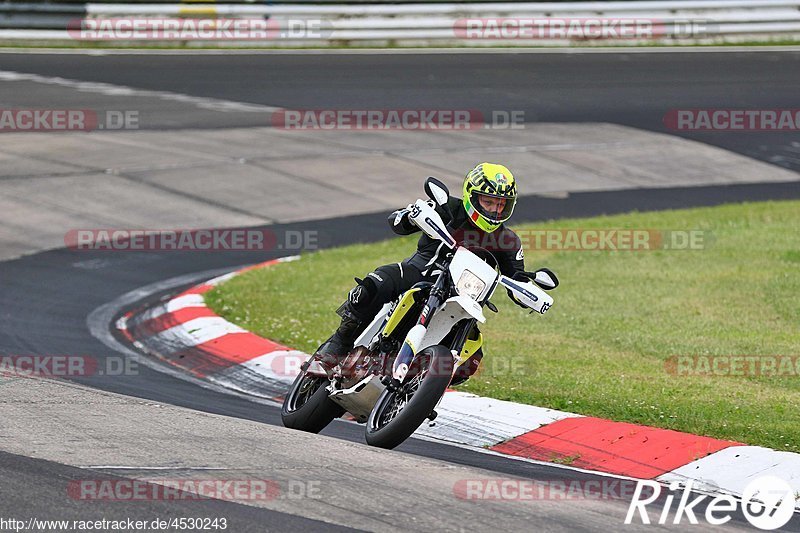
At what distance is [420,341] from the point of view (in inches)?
293

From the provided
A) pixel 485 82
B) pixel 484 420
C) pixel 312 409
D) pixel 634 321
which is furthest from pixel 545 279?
pixel 485 82

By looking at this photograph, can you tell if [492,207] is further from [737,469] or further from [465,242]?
[737,469]

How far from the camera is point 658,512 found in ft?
21.3

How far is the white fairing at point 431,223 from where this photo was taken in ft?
24.5

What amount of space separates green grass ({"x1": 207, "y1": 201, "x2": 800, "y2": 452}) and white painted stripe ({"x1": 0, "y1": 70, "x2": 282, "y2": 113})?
931cm

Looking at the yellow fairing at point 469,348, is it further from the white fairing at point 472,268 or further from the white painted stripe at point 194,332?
the white painted stripe at point 194,332

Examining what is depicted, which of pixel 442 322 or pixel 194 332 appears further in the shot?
pixel 194 332

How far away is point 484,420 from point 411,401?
1.58 metres

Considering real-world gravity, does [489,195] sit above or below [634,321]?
above

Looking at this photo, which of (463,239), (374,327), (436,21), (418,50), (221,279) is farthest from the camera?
(436,21)

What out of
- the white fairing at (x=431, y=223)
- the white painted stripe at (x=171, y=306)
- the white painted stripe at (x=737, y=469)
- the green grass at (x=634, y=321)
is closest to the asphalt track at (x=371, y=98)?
the white painted stripe at (x=171, y=306)

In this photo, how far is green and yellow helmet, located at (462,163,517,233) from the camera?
7660 mm

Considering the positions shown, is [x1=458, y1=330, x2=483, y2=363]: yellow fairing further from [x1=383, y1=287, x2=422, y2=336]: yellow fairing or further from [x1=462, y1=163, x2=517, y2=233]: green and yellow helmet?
[x1=462, y1=163, x2=517, y2=233]: green and yellow helmet

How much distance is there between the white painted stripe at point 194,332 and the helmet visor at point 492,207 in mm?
4059
